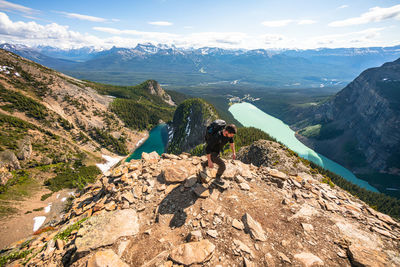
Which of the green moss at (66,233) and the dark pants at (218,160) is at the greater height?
the dark pants at (218,160)

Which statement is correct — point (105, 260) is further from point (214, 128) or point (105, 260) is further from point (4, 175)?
point (4, 175)

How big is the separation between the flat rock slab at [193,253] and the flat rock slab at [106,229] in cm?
290

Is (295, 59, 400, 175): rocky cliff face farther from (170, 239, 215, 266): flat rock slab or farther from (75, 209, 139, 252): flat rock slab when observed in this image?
(75, 209, 139, 252): flat rock slab

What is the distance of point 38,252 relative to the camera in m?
9.38

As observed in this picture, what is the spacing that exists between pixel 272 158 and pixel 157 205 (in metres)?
23.8

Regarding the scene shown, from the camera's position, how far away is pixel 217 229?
8.24 meters

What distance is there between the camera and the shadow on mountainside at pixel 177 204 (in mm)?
8975

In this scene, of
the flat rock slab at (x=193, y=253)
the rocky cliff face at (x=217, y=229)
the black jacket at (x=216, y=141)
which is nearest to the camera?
the flat rock slab at (x=193, y=253)

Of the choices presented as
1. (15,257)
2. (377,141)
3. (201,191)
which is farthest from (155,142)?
(377,141)

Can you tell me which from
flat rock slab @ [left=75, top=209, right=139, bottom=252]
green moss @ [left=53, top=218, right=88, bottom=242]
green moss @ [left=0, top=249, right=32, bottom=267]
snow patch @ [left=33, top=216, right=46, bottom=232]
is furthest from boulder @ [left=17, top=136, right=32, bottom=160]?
flat rock slab @ [left=75, top=209, right=139, bottom=252]

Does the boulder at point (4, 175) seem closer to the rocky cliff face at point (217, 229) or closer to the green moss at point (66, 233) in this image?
the rocky cliff face at point (217, 229)

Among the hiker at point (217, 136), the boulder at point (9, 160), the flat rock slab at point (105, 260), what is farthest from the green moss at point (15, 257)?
the boulder at point (9, 160)

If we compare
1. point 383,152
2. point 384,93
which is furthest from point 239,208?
point 384,93

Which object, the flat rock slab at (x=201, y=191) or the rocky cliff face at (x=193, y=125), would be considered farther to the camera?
the rocky cliff face at (x=193, y=125)
